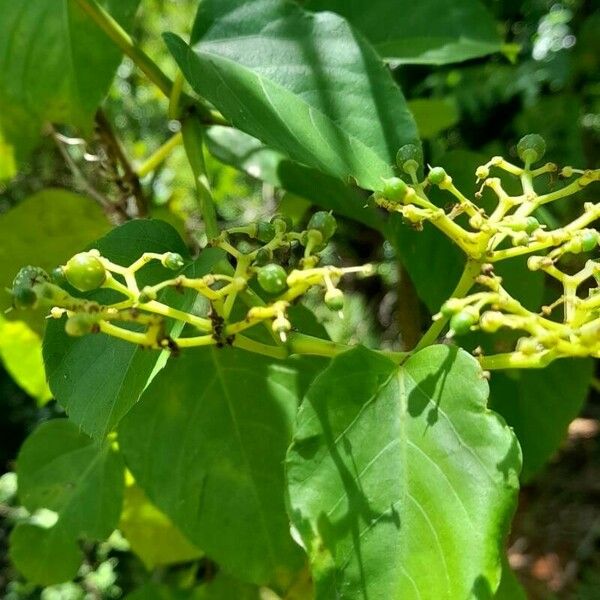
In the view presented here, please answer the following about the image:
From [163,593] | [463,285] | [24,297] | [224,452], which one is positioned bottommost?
Answer: [163,593]

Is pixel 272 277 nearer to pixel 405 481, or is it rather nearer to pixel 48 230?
pixel 405 481

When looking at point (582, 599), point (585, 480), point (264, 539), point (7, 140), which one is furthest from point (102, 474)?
point (585, 480)

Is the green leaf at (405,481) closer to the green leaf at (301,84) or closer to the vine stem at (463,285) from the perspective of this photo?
the vine stem at (463,285)

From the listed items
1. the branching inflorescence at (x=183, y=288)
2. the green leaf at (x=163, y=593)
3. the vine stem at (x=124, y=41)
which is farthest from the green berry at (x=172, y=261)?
the green leaf at (x=163, y=593)

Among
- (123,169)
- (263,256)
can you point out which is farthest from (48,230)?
(263,256)

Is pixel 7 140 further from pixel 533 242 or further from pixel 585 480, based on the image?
pixel 585 480
